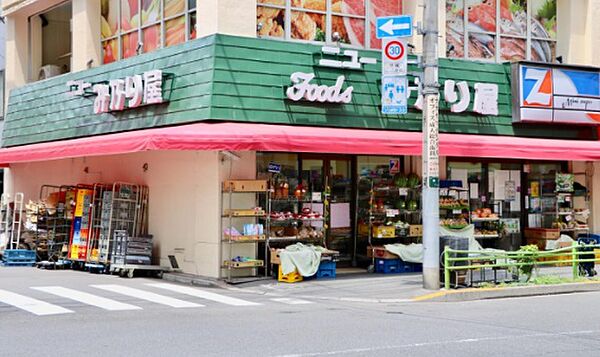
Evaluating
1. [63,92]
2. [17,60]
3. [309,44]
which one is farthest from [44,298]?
[17,60]

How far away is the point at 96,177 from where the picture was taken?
22.0m

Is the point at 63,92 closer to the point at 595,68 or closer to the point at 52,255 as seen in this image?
the point at 52,255

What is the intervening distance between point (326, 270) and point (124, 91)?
21.7 ft

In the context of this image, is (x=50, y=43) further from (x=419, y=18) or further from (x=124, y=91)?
(x=419, y=18)

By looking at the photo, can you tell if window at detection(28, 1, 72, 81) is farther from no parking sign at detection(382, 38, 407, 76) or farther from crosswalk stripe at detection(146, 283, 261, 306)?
no parking sign at detection(382, 38, 407, 76)

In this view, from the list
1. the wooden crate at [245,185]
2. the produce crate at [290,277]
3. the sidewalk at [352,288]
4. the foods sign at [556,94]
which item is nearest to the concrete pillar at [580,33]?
the foods sign at [556,94]

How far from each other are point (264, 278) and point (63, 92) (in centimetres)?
930

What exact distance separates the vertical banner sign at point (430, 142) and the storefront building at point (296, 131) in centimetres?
189

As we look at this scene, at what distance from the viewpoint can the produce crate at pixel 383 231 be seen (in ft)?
62.8

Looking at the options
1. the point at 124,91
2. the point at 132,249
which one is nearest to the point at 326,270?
the point at 132,249

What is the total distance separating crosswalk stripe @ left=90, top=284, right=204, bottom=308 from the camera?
13.7 metres

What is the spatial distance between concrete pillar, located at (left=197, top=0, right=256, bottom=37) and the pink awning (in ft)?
7.03

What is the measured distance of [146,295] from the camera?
48.5ft

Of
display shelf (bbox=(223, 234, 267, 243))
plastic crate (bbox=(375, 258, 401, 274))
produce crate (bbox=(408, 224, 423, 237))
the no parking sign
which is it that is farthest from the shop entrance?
the no parking sign
